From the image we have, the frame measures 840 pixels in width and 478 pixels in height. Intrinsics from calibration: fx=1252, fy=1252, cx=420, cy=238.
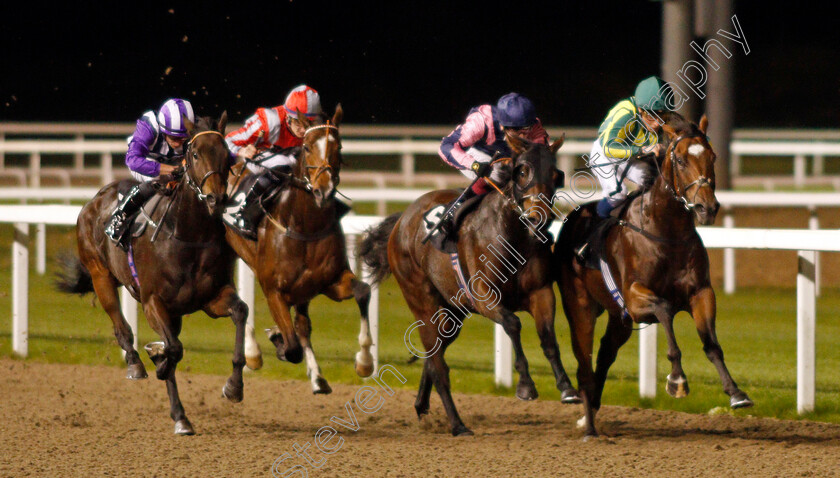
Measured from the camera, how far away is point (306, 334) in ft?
20.7

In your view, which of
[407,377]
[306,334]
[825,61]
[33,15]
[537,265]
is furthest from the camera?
[825,61]

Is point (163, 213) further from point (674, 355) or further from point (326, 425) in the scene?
point (674, 355)

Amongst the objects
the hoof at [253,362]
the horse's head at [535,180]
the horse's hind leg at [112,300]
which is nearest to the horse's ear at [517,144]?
the horse's head at [535,180]

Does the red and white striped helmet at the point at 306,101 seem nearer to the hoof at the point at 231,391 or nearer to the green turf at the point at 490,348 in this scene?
the hoof at the point at 231,391

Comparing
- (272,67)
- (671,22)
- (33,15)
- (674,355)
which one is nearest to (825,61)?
(272,67)

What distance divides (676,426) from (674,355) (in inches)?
36.5

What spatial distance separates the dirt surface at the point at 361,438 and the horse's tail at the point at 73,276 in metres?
0.53

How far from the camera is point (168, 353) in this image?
577 cm

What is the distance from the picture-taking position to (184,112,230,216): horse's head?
213 inches

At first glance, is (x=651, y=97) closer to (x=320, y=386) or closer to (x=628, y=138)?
(x=628, y=138)

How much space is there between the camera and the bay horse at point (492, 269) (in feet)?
17.1

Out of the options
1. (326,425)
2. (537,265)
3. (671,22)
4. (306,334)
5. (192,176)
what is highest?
(671,22)

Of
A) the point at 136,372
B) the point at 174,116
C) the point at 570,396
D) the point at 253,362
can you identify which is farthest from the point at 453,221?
the point at 136,372

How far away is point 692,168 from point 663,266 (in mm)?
468
